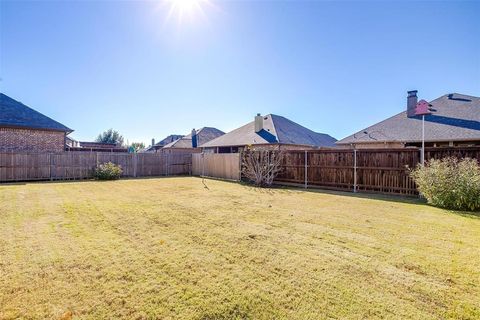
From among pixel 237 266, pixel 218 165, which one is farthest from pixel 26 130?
pixel 237 266

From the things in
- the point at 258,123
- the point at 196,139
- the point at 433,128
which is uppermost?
the point at 258,123

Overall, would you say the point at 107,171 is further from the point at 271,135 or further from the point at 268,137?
the point at 271,135

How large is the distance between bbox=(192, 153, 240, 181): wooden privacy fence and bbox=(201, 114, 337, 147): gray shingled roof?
433 centimetres

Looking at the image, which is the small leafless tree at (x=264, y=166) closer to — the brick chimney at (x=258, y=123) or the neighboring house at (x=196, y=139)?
the brick chimney at (x=258, y=123)

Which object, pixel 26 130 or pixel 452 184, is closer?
pixel 452 184

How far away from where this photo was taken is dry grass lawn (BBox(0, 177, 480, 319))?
7.81 feet

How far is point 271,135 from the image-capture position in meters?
21.2

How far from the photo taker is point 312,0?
1013 centimetres

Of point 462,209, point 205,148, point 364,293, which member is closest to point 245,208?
point 364,293

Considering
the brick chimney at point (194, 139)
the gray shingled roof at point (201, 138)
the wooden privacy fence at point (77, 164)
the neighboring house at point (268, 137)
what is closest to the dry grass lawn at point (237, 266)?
the wooden privacy fence at point (77, 164)

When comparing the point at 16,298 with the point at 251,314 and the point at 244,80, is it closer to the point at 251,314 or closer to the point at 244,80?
the point at 251,314

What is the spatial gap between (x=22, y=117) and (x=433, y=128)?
26.1 metres

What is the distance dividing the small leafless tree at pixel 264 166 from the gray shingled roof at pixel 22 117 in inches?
570

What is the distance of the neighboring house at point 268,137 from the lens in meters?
20.5
